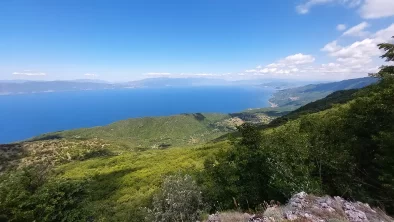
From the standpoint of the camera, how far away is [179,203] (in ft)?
64.7

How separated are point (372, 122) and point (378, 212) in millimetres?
15067

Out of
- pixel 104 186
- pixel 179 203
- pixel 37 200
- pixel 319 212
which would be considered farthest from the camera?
pixel 104 186

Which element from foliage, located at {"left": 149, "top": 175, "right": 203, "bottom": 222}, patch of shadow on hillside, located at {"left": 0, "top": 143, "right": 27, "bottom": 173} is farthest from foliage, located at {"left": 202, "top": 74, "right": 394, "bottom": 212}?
patch of shadow on hillside, located at {"left": 0, "top": 143, "right": 27, "bottom": 173}

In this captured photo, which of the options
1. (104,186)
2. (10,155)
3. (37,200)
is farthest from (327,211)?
(10,155)

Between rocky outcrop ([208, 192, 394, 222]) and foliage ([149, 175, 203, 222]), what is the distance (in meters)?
6.91

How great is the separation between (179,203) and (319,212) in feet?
37.8

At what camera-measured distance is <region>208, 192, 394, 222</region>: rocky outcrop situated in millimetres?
11086

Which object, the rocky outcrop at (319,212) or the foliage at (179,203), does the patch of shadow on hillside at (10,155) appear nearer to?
the foliage at (179,203)

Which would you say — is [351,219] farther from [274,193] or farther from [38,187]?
[38,187]

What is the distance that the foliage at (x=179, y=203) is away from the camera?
19312 millimetres

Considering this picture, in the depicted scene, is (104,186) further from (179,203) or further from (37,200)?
(179,203)

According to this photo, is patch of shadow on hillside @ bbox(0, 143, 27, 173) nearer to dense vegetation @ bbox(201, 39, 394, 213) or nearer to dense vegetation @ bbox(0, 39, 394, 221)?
dense vegetation @ bbox(0, 39, 394, 221)

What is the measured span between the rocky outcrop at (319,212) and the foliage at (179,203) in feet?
22.7

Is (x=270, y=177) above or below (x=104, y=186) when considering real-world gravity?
above
